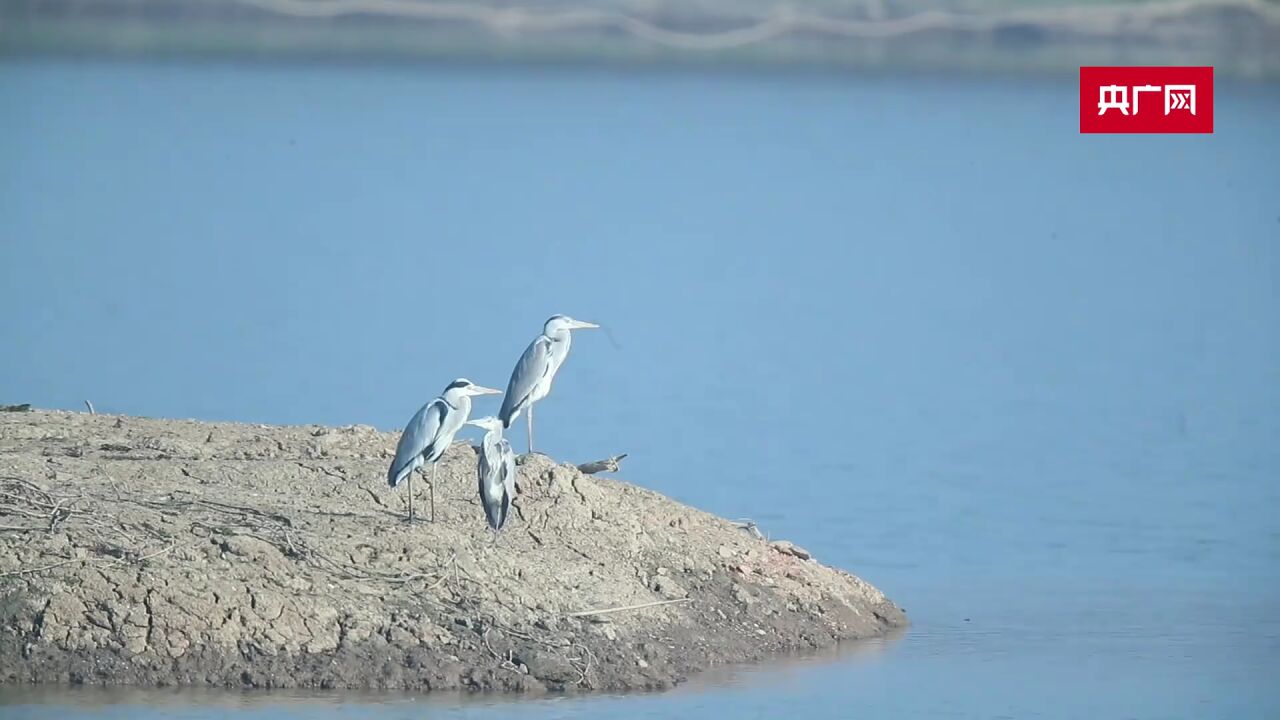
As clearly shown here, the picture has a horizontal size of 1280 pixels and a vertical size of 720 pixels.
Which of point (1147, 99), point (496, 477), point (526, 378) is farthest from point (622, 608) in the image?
point (1147, 99)

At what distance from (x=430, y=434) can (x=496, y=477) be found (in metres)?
0.39

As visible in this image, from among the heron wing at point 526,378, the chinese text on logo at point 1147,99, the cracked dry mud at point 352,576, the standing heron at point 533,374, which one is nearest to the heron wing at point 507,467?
the cracked dry mud at point 352,576

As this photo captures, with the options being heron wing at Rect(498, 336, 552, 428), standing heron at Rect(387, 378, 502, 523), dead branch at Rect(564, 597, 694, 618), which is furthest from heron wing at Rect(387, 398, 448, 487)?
heron wing at Rect(498, 336, 552, 428)

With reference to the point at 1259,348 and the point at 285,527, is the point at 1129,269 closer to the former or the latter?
the point at 1259,348

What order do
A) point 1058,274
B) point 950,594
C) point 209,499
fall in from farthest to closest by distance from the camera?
1. point 1058,274
2. point 950,594
3. point 209,499

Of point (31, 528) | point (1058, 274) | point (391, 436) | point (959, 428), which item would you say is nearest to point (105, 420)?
point (391, 436)

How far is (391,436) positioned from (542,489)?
1.33 meters

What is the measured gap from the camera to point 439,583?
1164 cm

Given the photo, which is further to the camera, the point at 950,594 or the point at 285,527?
the point at 950,594

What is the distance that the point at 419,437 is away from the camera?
1195 cm

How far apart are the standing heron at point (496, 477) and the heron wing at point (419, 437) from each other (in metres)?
0.25

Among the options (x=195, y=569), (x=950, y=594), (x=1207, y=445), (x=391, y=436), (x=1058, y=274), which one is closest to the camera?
(x=195, y=569)

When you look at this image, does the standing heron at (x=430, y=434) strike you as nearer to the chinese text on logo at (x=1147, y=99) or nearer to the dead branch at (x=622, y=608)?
the dead branch at (x=622, y=608)

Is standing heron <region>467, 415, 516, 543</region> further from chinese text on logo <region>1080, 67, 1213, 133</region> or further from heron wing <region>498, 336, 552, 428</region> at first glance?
chinese text on logo <region>1080, 67, 1213, 133</region>
